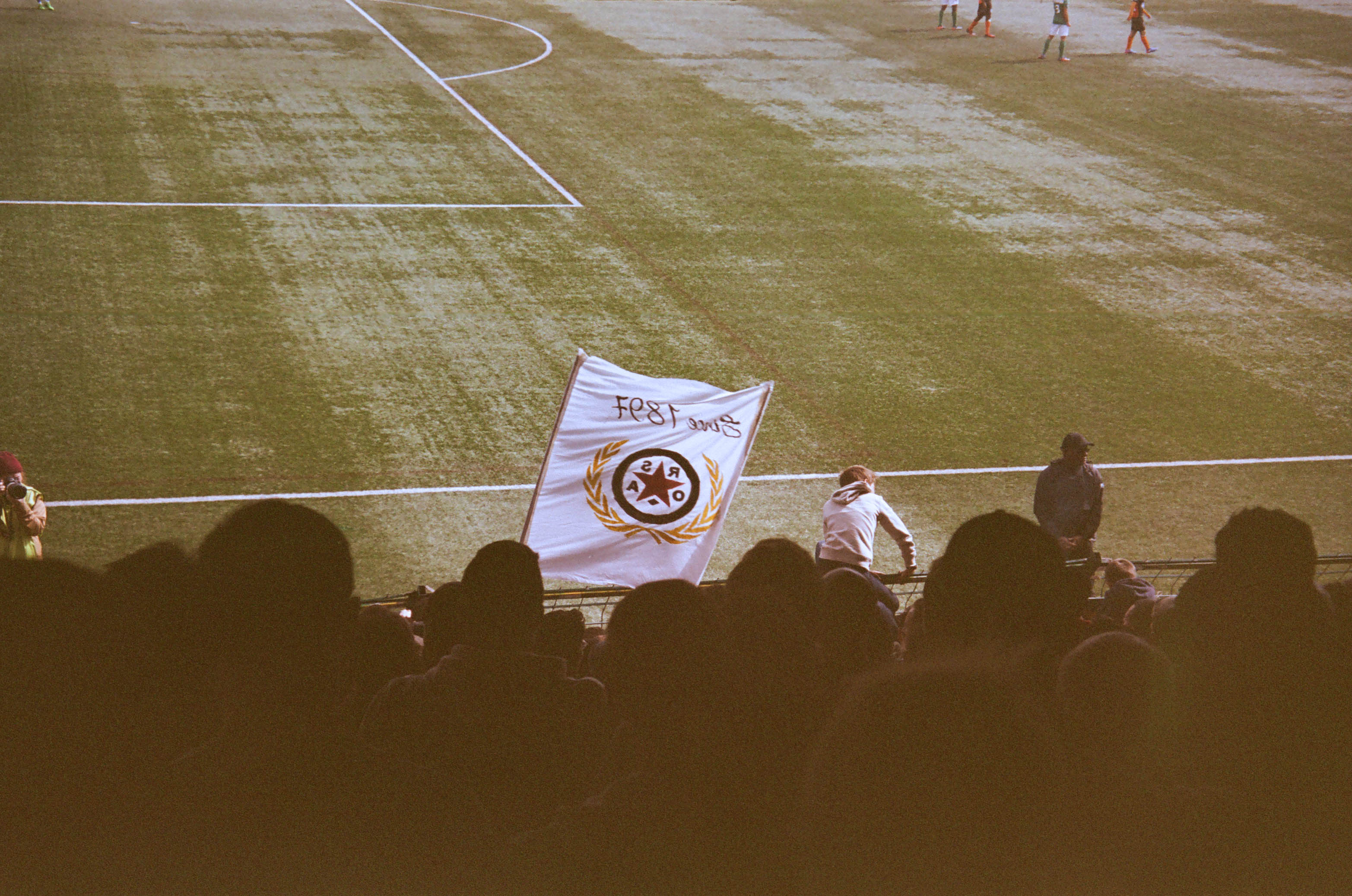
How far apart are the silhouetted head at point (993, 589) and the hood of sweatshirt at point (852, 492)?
5445 mm

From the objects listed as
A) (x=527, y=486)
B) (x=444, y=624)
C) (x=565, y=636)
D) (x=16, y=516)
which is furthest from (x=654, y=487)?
(x=527, y=486)

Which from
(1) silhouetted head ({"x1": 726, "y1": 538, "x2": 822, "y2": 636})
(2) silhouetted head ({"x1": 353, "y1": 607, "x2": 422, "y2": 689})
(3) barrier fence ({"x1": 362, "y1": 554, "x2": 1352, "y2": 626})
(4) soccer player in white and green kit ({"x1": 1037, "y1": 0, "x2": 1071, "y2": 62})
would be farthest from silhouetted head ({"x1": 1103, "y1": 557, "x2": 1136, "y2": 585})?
(4) soccer player in white and green kit ({"x1": 1037, "y1": 0, "x2": 1071, "y2": 62})

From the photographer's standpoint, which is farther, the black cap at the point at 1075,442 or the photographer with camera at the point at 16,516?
the black cap at the point at 1075,442

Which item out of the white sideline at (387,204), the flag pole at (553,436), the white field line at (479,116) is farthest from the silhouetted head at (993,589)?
the white field line at (479,116)

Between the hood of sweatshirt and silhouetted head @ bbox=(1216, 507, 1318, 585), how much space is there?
5.12 m

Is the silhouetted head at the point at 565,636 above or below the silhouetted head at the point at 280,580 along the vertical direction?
below

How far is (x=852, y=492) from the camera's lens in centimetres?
954

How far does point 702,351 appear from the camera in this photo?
57.0 ft

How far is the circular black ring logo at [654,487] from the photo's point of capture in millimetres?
7945

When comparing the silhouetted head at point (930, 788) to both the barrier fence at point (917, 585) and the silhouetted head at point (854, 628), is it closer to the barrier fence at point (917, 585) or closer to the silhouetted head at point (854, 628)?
the silhouetted head at point (854, 628)

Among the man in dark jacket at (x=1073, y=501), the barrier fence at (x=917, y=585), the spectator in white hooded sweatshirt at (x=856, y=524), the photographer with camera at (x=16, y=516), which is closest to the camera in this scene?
the barrier fence at (x=917, y=585)

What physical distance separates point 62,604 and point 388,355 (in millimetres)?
14309

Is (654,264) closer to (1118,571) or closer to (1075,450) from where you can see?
(1075,450)

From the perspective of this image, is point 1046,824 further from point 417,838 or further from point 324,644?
point 324,644
